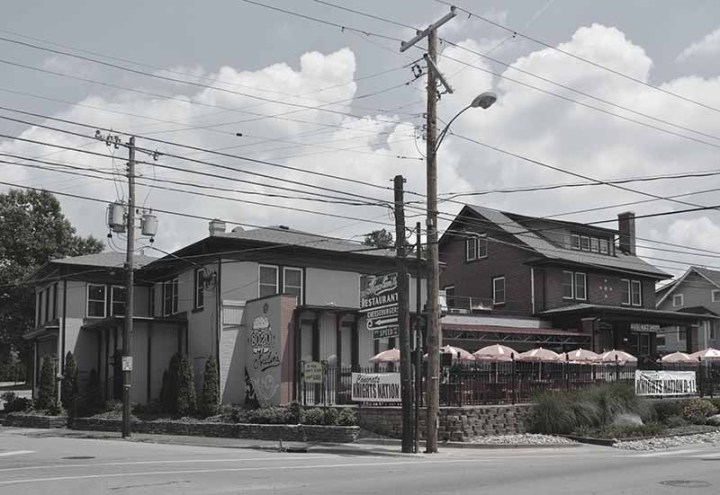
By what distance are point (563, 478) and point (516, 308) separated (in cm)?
3200

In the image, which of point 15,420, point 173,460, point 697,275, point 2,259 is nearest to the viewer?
point 173,460

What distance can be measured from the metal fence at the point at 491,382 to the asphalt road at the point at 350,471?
107 inches

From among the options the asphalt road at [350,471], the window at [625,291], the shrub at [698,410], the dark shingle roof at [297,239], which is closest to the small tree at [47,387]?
the dark shingle roof at [297,239]

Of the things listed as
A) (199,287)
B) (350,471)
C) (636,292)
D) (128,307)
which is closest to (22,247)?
(199,287)

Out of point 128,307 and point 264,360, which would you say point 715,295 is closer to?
point 264,360

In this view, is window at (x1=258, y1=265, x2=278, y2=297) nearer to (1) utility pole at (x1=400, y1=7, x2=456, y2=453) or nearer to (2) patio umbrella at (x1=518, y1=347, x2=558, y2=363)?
(2) patio umbrella at (x1=518, y1=347, x2=558, y2=363)

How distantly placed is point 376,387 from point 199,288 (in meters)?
11.2

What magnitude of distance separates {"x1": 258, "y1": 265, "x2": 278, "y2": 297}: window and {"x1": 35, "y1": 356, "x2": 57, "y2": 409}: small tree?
10923 millimetres

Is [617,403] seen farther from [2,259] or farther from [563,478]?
[2,259]

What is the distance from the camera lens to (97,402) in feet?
121

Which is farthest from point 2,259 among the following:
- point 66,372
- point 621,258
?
point 621,258

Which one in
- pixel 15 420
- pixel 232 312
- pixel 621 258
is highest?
pixel 621 258

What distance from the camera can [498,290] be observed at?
48375 millimetres

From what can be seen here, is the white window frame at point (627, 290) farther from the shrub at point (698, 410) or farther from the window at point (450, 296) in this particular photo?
the shrub at point (698, 410)
